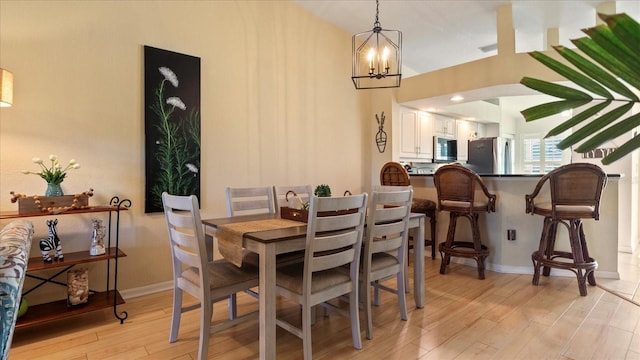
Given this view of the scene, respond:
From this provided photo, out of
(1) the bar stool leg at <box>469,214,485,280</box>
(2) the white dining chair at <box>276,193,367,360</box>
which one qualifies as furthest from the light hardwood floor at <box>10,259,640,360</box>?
(1) the bar stool leg at <box>469,214,485,280</box>

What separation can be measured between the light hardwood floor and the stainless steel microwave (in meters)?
3.16

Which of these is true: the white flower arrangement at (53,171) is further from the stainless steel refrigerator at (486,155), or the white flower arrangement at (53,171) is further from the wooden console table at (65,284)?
the stainless steel refrigerator at (486,155)

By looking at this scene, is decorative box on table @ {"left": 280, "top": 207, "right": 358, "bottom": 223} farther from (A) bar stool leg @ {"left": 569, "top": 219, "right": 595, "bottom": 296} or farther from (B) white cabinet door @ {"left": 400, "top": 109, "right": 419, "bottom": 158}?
(B) white cabinet door @ {"left": 400, "top": 109, "right": 419, "bottom": 158}

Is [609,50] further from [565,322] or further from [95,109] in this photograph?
[95,109]

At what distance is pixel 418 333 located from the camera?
7.21 ft

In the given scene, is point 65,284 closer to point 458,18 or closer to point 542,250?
point 542,250

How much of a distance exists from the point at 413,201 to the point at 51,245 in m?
3.35

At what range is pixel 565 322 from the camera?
7.68ft

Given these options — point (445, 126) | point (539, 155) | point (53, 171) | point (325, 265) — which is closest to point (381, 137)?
point (445, 126)

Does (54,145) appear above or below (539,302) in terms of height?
above

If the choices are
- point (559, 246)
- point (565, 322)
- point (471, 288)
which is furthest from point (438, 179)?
point (565, 322)

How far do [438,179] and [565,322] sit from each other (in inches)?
63.3

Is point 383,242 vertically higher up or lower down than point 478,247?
higher up

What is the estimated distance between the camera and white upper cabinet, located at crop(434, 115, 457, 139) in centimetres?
576
